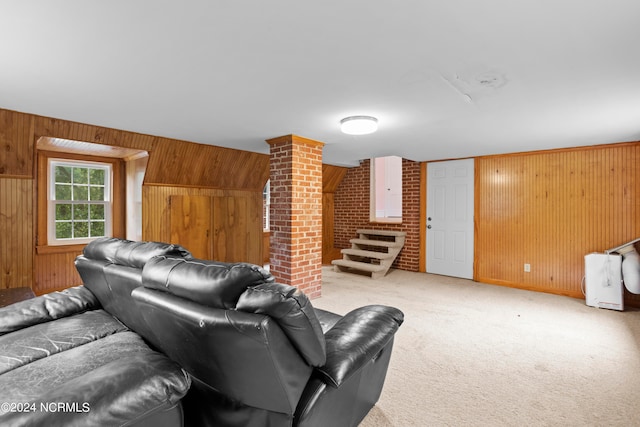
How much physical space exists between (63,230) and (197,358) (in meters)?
4.36

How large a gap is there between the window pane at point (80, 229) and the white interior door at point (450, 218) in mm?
5417

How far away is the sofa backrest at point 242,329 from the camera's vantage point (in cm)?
103

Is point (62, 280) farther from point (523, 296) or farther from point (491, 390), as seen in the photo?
point (523, 296)

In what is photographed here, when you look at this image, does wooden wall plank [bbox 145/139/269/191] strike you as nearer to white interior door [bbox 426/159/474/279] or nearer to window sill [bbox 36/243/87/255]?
window sill [bbox 36/243/87/255]

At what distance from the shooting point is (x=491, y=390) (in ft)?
6.84

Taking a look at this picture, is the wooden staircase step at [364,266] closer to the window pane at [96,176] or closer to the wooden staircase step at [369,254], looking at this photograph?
the wooden staircase step at [369,254]

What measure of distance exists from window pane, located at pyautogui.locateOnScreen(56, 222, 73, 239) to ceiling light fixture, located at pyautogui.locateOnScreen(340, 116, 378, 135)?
13.2 feet

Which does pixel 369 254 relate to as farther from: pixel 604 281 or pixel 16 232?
pixel 16 232

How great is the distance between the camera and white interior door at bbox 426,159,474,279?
5.25 meters

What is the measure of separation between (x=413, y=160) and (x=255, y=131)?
10.3ft

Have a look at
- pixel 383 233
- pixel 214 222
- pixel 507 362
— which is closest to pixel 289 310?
pixel 507 362

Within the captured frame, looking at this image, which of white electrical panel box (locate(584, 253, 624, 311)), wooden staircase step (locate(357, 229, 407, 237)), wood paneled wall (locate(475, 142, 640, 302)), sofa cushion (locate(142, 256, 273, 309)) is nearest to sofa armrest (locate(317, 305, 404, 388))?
sofa cushion (locate(142, 256, 273, 309))

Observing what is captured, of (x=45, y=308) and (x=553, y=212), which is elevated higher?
(x=553, y=212)

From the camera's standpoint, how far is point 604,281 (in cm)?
377
